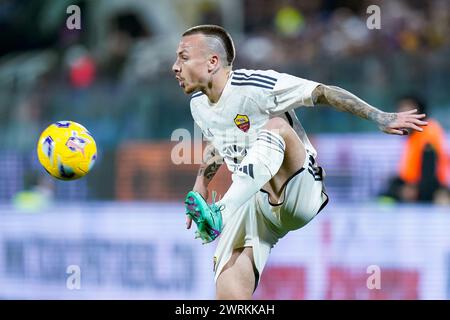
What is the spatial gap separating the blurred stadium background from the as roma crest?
3992 millimetres

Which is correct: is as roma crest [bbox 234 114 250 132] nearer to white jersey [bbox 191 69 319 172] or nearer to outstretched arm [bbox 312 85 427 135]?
white jersey [bbox 191 69 319 172]

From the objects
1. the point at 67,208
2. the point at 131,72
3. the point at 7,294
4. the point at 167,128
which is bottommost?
the point at 7,294

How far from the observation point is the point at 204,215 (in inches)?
248

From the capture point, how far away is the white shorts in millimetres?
6931

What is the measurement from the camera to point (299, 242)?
426 inches

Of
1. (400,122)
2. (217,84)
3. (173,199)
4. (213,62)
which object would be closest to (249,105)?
(217,84)

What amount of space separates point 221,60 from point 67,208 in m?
4.89

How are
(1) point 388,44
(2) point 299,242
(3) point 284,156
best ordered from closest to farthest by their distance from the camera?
1. (3) point 284,156
2. (2) point 299,242
3. (1) point 388,44

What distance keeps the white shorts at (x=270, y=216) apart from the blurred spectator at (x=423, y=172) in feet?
12.8

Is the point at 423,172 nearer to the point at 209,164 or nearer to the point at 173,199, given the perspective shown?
the point at 173,199

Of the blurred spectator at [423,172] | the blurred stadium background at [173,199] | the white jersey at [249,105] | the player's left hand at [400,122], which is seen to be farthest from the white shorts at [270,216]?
the blurred spectator at [423,172]

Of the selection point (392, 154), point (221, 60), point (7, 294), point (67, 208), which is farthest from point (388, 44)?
point (221, 60)

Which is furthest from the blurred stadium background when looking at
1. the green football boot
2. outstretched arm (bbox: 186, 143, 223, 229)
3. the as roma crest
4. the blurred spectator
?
the green football boot
